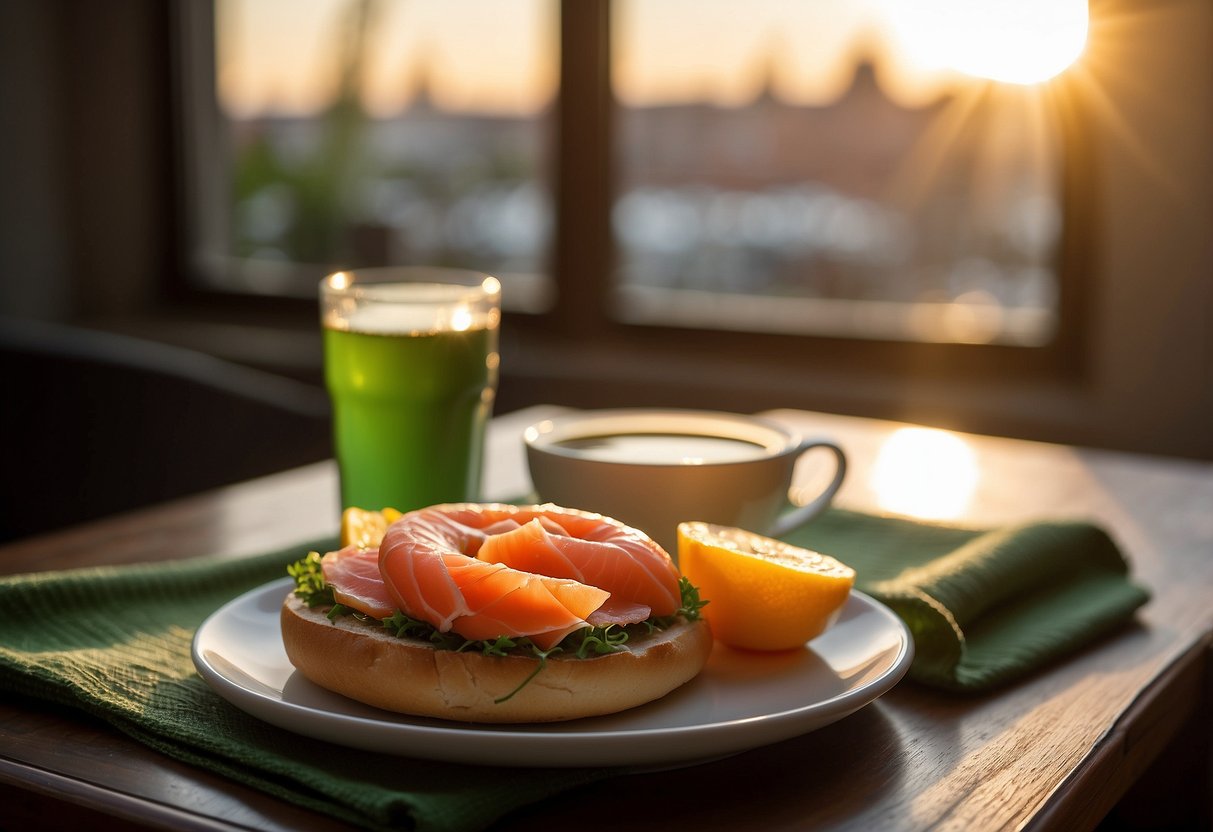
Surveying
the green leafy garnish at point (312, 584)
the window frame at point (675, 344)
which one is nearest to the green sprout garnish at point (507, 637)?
the green leafy garnish at point (312, 584)

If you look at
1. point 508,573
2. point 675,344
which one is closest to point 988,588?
point 508,573

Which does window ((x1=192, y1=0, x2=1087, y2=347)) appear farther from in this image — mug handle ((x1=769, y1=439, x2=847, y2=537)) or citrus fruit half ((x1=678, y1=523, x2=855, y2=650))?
citrus fruit half ((x1=678, y1=523, x2=855, y2=650))

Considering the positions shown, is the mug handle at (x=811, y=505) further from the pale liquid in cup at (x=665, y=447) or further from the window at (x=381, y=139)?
the window at (x=381, y=139)

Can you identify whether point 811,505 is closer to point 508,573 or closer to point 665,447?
point 665,447

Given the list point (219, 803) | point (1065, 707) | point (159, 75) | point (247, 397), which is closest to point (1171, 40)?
point (247, 397)

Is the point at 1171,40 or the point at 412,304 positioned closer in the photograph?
the point at 412,304

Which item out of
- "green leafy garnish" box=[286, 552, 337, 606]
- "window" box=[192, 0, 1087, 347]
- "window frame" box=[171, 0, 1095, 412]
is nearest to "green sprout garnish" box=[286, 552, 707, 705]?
"green leafy garnish" box=[286, 552, 337, 606]

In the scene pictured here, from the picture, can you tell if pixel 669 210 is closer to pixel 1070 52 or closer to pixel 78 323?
pixel 1070 52
